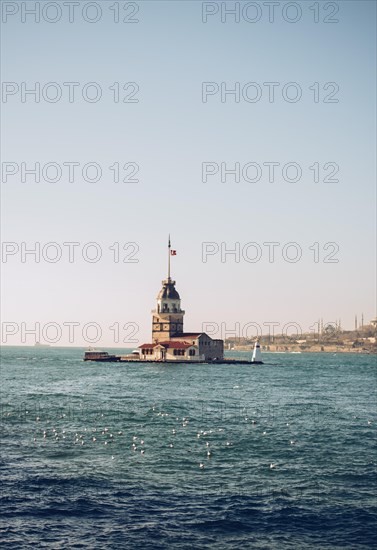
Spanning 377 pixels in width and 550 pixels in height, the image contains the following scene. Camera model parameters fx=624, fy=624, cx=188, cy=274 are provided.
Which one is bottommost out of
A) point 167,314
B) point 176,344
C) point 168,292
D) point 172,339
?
point 176,344

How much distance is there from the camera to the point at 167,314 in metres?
187

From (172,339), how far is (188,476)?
470 feet

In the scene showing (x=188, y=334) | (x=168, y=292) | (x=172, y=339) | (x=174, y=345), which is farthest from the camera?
(x=168, y=292)

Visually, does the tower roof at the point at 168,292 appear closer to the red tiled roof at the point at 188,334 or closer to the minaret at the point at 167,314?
the minaret at the point at 167,314

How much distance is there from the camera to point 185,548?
2806 cm

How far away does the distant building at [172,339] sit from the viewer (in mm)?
176500

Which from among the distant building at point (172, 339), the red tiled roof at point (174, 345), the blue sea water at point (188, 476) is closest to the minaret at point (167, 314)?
the distant building at point (172, 339)

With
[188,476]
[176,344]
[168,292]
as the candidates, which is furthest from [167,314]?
[188,476]

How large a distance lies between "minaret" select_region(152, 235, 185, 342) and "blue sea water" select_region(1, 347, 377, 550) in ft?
348

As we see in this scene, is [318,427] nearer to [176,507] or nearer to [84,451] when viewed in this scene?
[84,451]

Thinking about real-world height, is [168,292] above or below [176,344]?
above

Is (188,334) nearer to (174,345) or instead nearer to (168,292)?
(174,345)

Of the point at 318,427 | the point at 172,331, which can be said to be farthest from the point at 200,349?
the point at 318,427

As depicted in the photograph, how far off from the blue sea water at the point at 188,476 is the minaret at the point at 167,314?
10614cm
